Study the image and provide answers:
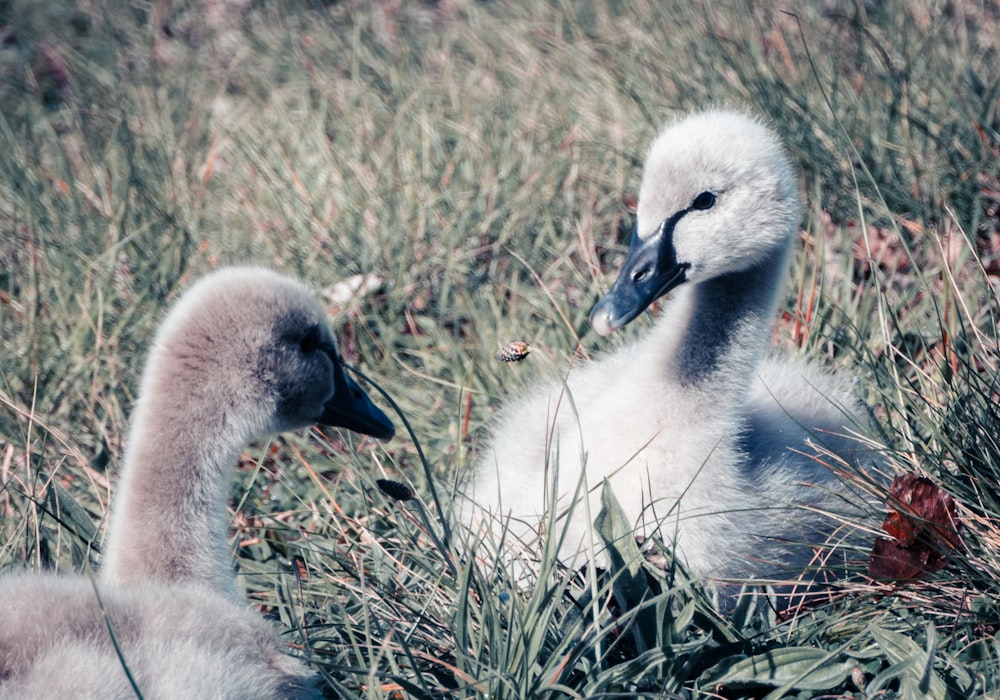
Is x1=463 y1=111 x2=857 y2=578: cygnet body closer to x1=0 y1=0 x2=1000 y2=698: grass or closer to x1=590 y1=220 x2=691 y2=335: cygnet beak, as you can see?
x1=590 y1=220 x2=691 y2=335: cygnet beak

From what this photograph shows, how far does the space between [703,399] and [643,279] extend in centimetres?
35

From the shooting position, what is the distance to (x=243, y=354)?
2.63m

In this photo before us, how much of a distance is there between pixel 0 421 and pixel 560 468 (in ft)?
5.59

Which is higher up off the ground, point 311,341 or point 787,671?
point 311,341

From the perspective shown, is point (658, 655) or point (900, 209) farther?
point (900, 209)

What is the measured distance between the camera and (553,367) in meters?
3.41

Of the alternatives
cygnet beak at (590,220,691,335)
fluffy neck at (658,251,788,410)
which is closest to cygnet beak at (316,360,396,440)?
cygnet beak at (590,220,691,335)

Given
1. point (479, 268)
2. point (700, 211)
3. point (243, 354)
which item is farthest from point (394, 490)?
point (479, 268)

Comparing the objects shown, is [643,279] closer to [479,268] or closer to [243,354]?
[243,354]

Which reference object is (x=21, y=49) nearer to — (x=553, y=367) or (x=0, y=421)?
(x=0, y=421)

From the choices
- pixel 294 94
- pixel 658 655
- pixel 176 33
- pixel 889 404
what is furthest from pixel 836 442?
pixel 176 33

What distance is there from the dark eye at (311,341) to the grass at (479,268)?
39 centimetres

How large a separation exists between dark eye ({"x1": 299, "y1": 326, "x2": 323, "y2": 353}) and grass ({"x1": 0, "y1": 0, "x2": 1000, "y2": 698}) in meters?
0.39

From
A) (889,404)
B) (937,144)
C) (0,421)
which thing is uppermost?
(937,144)
